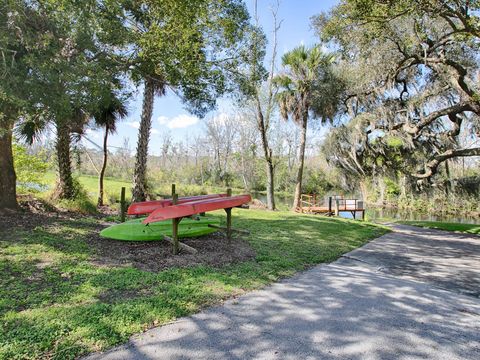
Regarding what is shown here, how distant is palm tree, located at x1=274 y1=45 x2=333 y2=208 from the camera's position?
52.7 feet

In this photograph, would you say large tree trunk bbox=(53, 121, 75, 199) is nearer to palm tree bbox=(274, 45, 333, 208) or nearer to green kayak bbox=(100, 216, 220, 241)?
green kayak bbox=(100, 216, 220, 241)

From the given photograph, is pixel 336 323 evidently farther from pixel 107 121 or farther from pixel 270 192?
pixel 270 192

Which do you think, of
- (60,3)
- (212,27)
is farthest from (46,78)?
(212,27)

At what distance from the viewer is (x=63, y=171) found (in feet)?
28.7

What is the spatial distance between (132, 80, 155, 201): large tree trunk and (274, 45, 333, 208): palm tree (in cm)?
838

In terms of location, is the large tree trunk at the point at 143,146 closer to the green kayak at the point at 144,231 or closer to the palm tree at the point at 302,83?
the green kayak at the point at 144,231

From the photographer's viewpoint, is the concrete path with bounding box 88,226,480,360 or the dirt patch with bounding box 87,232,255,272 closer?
the concrete path with bounding box 88,226,480,360

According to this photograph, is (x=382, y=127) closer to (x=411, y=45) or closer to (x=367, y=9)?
(x=411, y=45)

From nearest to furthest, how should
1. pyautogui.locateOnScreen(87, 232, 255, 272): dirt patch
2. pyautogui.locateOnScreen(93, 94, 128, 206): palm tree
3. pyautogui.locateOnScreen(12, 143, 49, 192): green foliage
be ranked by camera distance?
pyautogui.locateOnScreen(87, 232, 255, 272): dirt patch
pyautogui.locateOnScreen(12, 143, 49, 192): green foliage
pyautogui.locateOnScreen(93, 94, 128, 206): palm tree

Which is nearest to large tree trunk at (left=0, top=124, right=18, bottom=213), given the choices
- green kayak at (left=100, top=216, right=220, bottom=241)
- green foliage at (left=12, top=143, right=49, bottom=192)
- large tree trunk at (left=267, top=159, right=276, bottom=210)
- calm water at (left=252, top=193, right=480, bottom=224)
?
green foliage at (left=12, top=143, right=49, bottom=192)

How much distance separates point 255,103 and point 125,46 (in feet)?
31.7

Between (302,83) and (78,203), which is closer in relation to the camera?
(78,203)

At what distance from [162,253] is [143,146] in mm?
6482

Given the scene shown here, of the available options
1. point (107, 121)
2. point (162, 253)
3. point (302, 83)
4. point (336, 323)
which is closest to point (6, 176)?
point (162, 253)
